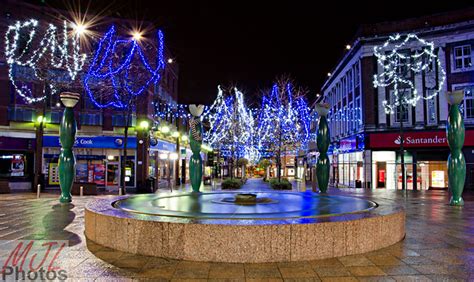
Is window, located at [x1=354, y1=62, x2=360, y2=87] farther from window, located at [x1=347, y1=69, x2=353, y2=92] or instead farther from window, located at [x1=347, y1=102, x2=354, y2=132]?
window, located at [x1=347, y1=102, x2=354, y2=132]

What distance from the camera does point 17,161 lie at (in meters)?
32.5

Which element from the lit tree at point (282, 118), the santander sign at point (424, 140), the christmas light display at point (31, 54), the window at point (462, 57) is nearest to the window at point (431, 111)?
the santander sign at point (424, 140)

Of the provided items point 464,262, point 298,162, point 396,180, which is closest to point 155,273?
point 464,262

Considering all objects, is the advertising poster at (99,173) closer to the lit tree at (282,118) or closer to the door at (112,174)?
the door at (112,174)

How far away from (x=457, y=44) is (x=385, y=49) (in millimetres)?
5803

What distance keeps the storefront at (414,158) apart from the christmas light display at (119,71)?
814 inches

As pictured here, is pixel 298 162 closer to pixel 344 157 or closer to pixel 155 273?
pixel 344 157

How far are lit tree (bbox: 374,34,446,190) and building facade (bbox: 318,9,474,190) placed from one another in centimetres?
18

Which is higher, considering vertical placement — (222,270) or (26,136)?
(26,136)

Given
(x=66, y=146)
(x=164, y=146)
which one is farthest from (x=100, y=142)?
(x=66, y=146)

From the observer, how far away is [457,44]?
107 feet

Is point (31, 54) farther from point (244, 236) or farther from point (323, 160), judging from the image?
point (244, 236)

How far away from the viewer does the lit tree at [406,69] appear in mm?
33188

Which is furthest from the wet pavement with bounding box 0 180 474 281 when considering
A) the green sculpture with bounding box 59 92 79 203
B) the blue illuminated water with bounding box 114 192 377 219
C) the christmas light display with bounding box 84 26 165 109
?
the christmas light display with bounding box 84 26 165 109
